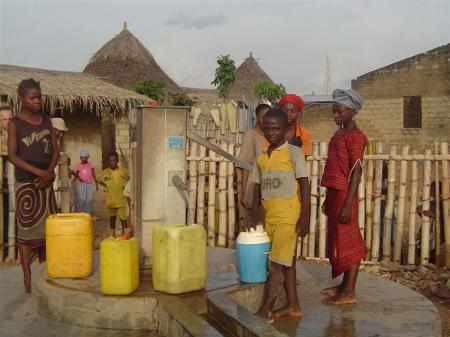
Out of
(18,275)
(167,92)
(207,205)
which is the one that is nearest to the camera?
(18,275)

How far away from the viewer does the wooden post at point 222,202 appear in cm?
689

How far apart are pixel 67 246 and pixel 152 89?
49.8 ft

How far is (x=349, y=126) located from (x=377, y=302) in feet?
4.15

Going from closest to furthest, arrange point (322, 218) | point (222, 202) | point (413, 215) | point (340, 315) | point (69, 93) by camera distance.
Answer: point (340, 315), point (413, 215), point (322, 218), point (222, 202), point (69, 93)

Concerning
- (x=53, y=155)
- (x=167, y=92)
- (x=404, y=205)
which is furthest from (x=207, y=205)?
(x=167, y=92)

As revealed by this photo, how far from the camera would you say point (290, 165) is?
3463mm

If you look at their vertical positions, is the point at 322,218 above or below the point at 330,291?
above

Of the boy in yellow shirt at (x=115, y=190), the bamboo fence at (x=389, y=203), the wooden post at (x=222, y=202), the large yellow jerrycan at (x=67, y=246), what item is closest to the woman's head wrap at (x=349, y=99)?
the large yellow jerrycan at (x=67, y=246)

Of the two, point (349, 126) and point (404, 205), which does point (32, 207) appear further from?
point (404, 205)

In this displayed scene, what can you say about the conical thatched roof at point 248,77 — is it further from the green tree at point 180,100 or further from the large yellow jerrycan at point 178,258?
the large yellow jerrycan at point 178,258

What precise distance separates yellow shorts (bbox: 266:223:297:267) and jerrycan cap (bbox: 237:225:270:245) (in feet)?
1.19

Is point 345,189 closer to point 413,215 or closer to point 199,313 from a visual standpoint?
point 199,313

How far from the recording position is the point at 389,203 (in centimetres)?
647

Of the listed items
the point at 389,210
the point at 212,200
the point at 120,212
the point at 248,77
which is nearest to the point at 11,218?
the point at 120,212
